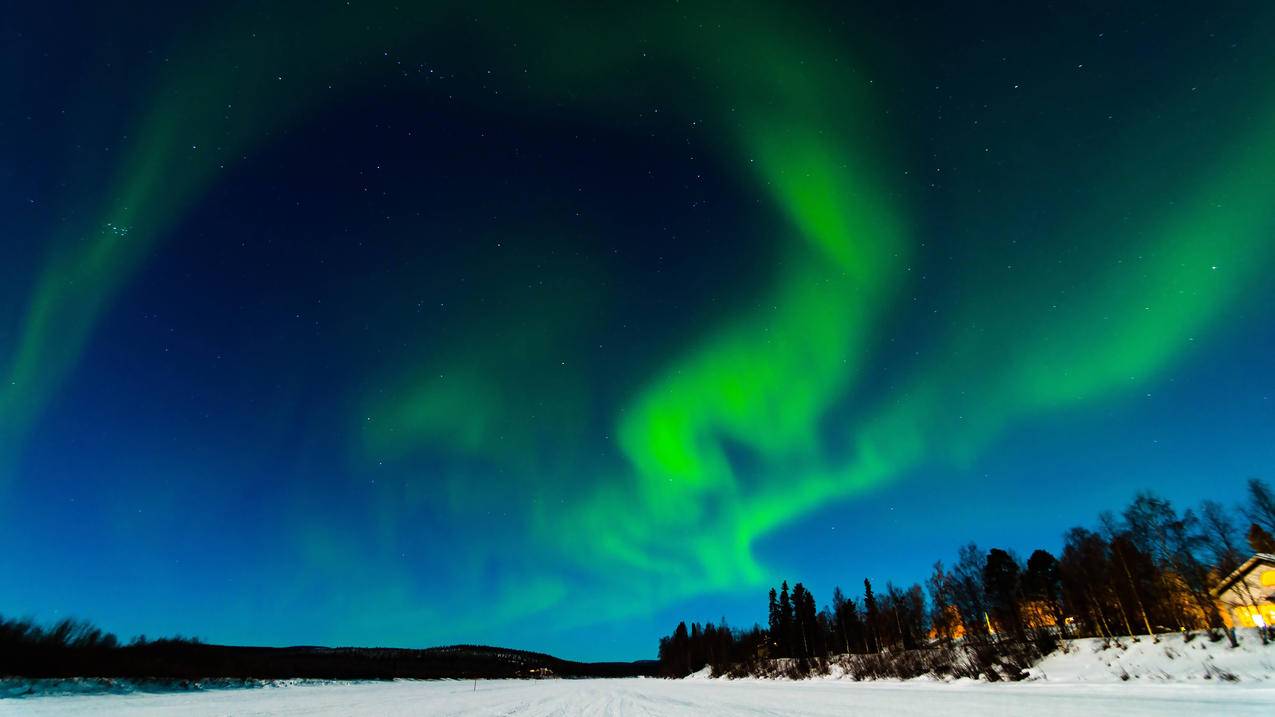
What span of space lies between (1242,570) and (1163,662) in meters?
28.6

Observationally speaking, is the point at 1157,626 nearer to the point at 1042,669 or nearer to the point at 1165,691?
the point at 1042,669

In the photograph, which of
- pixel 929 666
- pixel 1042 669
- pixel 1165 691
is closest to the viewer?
pixel 1165 691

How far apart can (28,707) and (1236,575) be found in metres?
83.0

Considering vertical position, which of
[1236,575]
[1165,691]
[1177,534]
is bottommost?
[1165,691]

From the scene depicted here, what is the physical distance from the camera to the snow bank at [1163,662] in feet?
77.1

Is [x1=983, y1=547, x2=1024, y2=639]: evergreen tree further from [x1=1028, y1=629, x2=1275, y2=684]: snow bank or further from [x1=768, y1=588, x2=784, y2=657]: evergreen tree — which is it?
[x1=768, y1=588, x2=784, y2=657]: evergreen tree

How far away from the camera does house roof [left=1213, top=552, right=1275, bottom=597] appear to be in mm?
44969

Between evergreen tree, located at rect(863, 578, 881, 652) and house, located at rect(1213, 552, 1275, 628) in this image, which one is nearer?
house, located at rect(1213, 552, 1275, 628)

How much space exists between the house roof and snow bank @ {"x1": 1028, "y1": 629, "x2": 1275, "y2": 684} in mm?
17370

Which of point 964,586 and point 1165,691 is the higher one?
point 964,586

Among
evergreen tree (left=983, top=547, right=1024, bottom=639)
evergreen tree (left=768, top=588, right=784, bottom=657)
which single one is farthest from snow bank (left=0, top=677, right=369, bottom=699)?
evergreen tree (left=768, top=588, right=784, bottom=657)

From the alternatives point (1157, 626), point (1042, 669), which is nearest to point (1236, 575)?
point (1157, 626)

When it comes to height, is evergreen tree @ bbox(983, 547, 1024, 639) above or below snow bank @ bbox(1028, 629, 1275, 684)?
above

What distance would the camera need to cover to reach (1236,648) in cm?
2594
